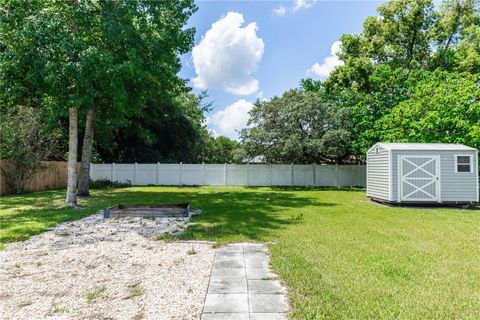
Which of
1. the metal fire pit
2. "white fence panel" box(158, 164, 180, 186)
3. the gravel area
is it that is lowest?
the gravel area

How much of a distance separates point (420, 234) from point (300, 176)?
43.3 ft

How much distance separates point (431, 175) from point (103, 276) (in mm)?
10822

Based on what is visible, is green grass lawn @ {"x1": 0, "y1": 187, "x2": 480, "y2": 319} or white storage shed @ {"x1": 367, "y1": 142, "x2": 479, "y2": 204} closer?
Result: green grass lawn @ {"x1": 0, "y1": 187, "x2": 480, "y2": 319}

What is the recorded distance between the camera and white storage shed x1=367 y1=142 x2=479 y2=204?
10.6 meters

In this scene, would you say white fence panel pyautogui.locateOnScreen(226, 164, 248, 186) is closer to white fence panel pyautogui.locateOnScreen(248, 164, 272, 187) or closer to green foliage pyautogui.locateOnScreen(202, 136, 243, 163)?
white fence panel pyautogui.locateOnScreen(248, 164, 272, 187)

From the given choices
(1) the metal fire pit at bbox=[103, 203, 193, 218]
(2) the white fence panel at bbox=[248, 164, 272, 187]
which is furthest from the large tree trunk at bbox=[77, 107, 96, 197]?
(2) the white fence panel at bbox=[248, 164, 272, 187]

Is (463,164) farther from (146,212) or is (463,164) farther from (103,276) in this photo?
(103,276)

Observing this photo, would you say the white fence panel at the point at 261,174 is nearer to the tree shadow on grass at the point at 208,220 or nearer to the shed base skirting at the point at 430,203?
the shed base skirting at the point at 430,203

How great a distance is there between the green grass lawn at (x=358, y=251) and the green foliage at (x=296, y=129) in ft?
27.7

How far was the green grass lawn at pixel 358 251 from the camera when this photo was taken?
118 inches

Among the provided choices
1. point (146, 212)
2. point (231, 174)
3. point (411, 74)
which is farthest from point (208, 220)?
point (411, 74)

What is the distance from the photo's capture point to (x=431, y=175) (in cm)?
1068

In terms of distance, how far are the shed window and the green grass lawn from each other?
201 centimetres

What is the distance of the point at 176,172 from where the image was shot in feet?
63.9
